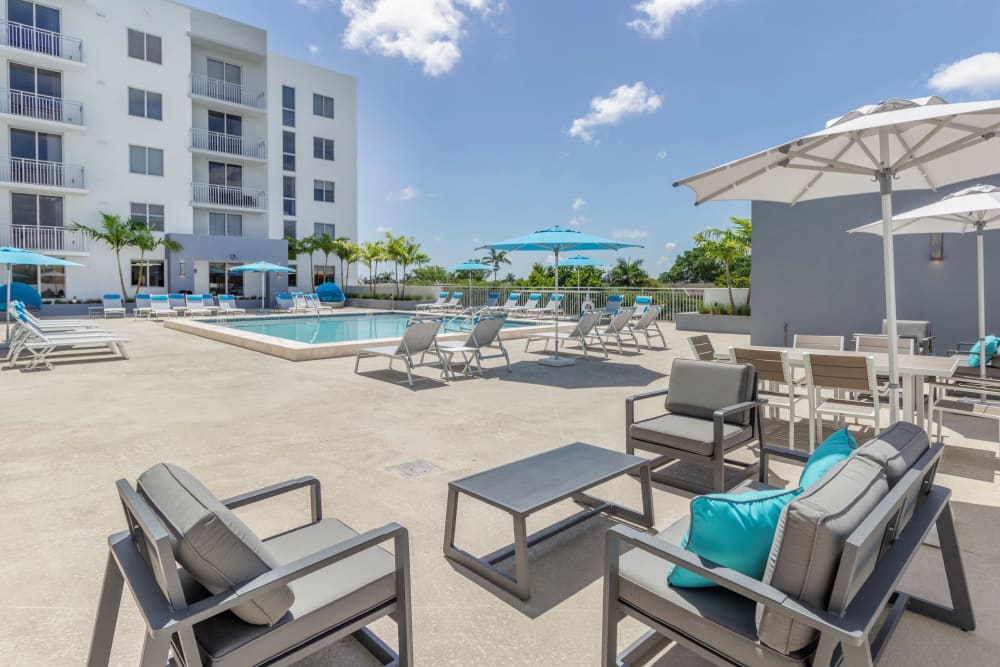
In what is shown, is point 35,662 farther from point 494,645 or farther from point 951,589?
point 951,589

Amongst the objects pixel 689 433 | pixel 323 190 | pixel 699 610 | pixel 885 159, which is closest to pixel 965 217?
pixel 885 159

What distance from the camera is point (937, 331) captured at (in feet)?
30.3

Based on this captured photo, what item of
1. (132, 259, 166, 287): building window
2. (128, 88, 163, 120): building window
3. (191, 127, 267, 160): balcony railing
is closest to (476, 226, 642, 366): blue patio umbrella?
(132, 259, 166, 287): building window

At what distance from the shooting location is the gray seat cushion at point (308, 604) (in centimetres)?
158

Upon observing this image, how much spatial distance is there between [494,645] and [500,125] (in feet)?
130

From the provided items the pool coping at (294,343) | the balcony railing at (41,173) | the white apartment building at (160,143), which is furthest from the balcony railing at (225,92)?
the pool coping at (294,343)

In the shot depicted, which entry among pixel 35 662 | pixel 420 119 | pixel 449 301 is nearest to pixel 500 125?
pixel 420 119

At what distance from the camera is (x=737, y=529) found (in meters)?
1.68

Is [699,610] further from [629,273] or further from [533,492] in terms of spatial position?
[629,273]

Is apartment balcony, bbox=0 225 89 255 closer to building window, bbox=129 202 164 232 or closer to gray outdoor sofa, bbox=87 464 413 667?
building window, bbox=129 202 164 232

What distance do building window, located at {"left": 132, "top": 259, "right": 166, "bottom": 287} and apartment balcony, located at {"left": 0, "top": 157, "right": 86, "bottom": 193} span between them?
3.51 meters

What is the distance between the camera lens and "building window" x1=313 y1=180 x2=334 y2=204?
3055cm

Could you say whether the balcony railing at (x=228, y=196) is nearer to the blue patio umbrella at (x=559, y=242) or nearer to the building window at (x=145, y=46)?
the building window at (x=145, y=46)

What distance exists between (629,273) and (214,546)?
119 feet
